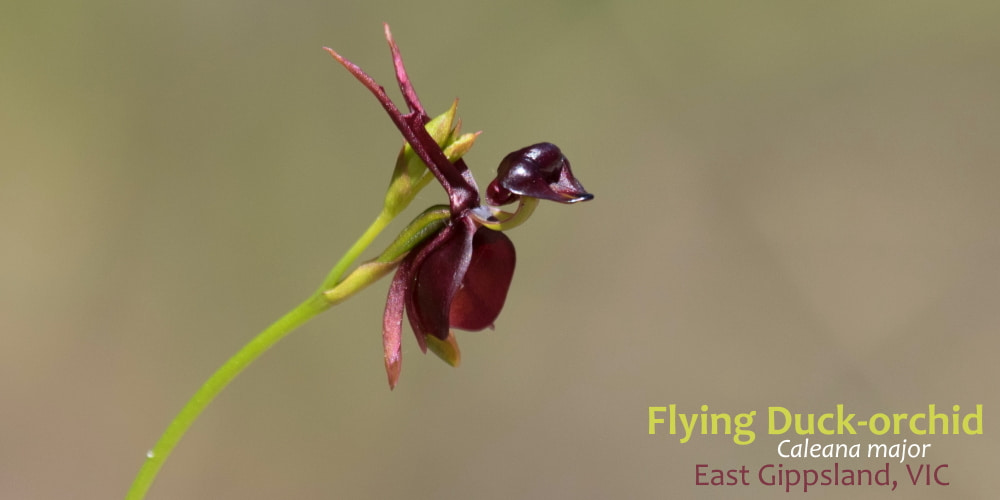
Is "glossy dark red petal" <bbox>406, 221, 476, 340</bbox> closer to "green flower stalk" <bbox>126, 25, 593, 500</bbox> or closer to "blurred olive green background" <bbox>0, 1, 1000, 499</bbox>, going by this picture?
"green flower stalk" <bbox>126, 25, 593, 500</bbox>

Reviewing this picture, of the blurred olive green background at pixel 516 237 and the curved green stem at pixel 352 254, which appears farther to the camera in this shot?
the blurred olive green background at pixel 516 237

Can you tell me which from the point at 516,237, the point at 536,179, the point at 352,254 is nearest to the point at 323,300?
the point at 352,254

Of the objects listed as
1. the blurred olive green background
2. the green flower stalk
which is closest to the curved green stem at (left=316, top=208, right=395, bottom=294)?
the green flower stalk

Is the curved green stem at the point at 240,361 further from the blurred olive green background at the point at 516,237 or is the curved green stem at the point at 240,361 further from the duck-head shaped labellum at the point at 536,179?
the blurred olive green background at the point at 516,237

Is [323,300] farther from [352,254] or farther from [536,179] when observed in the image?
[536,179]

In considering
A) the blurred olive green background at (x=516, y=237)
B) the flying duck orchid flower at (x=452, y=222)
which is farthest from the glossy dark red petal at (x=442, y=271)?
the blurred olive green background at (x=516, y=237)

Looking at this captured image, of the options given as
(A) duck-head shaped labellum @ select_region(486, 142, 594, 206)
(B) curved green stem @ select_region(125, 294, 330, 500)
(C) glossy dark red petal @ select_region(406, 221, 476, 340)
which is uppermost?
(A) duck-head shaped labellum @ select_region(486, 142, 594, 206)

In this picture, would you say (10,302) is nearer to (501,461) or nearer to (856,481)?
(501,461)
